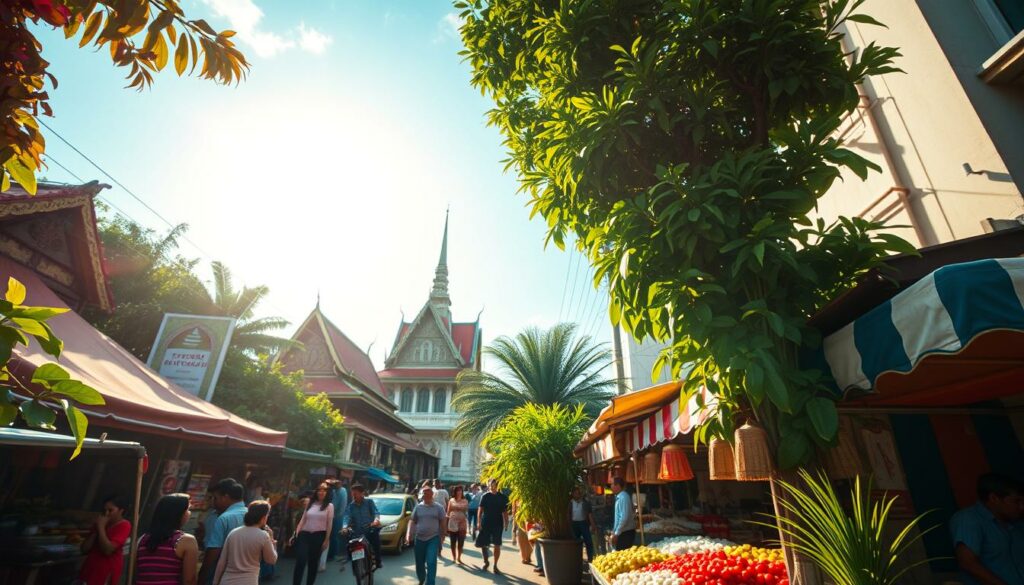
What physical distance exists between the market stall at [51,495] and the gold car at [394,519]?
482 centimetres

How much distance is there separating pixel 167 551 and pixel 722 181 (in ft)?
16.1

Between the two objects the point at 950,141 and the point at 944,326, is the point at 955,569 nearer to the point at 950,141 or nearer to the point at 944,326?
the point at 944,326

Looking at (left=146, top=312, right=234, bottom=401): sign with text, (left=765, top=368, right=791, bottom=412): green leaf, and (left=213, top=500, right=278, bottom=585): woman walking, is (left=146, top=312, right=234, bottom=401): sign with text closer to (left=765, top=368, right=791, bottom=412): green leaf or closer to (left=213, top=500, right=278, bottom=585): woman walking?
(left=213, top=500, right=278, bottom=585): woman walking

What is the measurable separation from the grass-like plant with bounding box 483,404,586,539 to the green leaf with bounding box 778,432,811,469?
5.40 meters

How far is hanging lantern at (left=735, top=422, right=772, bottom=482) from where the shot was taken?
2.74 metres

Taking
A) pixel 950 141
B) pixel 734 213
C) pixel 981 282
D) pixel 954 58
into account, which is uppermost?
pixel 954 58

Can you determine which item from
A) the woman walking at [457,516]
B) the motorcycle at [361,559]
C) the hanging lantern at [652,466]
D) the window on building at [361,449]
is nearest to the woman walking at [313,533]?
the motorcycle at [361,559]

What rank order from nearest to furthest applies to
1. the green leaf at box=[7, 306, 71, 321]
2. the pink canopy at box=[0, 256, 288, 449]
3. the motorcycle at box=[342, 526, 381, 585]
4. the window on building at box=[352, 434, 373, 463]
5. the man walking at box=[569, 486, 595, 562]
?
the green leaf at box=[7, 306, 71, 321] → the pink canopy at box=[0, 256, 288, 449] → the motorcycle at box=[342, 526, 381, 585] → the man walking at box=[569, 486, 595, 562] → the window on building at box=[352, 434, 373, 463]

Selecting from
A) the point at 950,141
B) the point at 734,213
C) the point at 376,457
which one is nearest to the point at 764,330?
the point at 734,213

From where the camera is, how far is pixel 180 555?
3.16 metres

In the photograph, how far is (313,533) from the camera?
6.03 meters

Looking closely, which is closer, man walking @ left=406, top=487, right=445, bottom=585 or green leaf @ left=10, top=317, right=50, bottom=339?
green leaf @ left=10, top=317, right=50, bottom=339

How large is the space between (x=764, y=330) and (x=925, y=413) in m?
2.94

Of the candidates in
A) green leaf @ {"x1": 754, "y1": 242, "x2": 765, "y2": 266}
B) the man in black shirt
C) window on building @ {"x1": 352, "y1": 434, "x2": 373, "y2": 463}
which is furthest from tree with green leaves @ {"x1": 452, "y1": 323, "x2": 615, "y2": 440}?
green leaf @ {"x1": 754, "y1": 242, "x2": 765, "y2": 266}
